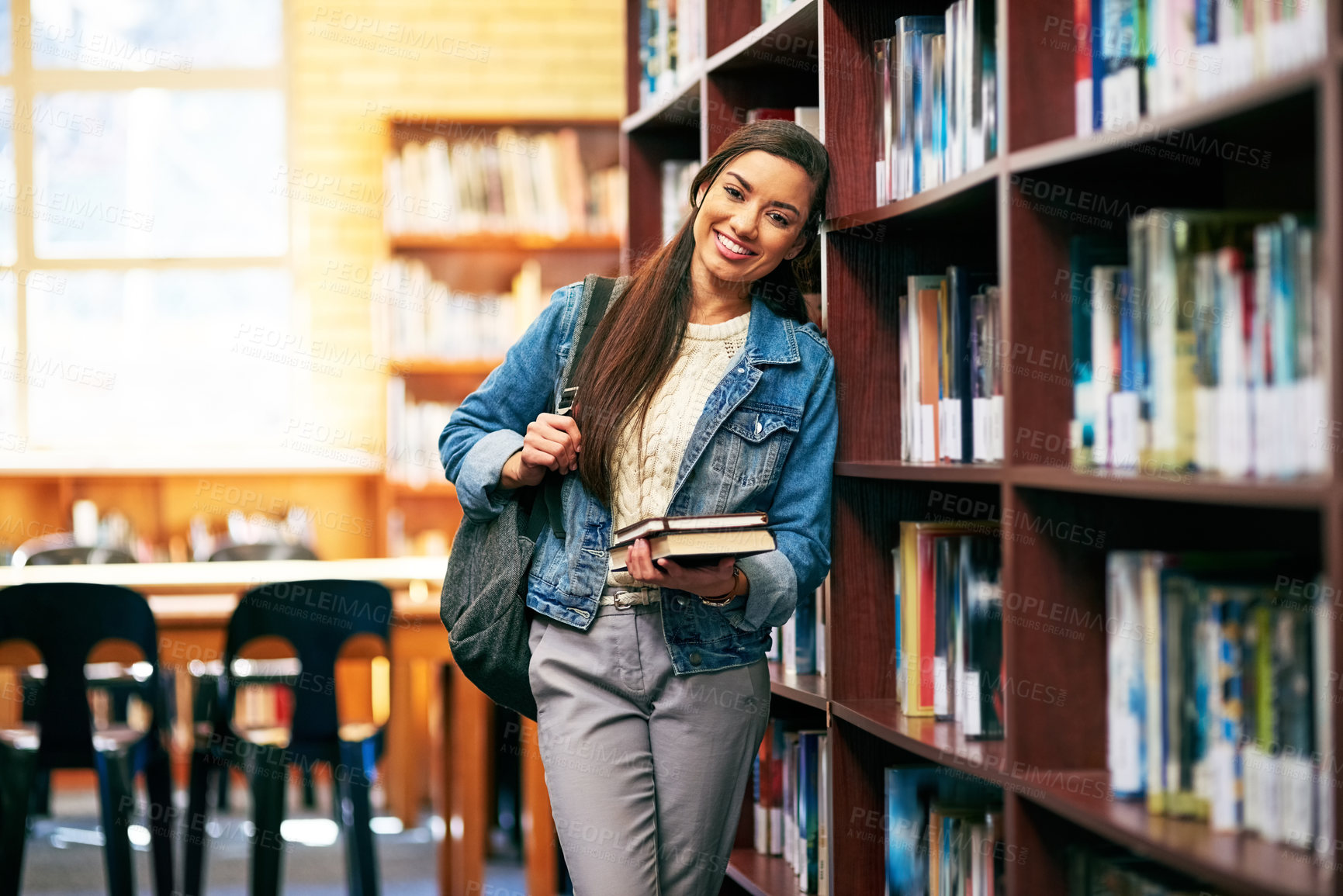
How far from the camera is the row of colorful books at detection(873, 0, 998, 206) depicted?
5.85 feet

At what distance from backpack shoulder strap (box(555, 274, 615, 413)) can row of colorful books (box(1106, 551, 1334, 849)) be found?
0.82 meters

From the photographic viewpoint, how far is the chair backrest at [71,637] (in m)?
3.02

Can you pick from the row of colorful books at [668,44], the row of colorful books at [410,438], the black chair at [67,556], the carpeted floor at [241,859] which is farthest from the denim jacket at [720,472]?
the row of colorful books at [410,438]

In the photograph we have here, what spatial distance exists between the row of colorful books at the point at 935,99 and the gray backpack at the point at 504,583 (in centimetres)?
51

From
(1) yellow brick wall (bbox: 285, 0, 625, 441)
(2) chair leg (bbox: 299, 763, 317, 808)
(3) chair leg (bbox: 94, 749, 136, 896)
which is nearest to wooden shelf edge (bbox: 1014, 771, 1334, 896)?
(3) chair leg (bbox: 94, 749, 136, 896)

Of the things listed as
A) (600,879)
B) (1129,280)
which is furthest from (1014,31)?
(600,879)

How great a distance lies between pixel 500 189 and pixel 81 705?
2840 mm

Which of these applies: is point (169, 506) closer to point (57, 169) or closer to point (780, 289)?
point (57, 169)

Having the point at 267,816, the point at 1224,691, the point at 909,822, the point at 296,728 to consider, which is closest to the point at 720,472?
the point at 909,822

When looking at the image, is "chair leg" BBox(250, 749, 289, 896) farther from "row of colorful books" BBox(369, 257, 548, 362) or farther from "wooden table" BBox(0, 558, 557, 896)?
"row of colorful books" BBox(369, 257, 548, 362)

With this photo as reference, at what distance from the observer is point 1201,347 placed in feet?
4.43

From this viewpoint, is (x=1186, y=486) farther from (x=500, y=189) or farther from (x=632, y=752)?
(x=500, y=189)

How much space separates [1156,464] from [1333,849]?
435 millimetres

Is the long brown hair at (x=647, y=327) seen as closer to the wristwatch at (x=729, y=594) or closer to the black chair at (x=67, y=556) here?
the wristwatch at (x=729, y=594)
